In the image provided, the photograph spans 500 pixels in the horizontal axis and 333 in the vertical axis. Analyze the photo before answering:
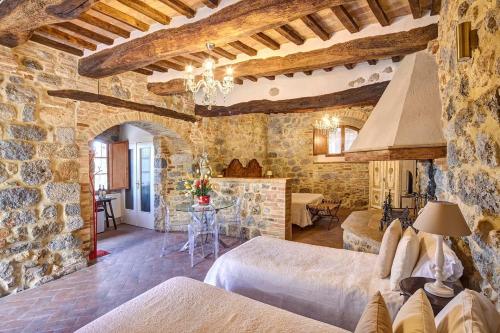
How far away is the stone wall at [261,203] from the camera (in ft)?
14.8

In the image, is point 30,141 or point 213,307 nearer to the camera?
point 213,307

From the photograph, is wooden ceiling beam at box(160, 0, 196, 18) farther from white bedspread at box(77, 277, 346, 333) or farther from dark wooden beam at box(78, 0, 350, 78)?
white bedspread at box(77, 277, 346, 333)

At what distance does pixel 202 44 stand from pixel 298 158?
17.8ft

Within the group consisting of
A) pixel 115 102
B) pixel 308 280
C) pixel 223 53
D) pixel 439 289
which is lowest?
pixel 308 280

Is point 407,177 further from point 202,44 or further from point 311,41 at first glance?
point 202,44

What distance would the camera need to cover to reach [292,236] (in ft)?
16.2

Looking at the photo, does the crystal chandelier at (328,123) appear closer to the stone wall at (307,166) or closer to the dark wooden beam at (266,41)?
the stone wall at (307,166)

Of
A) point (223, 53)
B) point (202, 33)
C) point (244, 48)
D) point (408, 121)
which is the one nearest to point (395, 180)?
point (408, 121)

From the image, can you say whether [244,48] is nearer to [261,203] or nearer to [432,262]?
[261,203]

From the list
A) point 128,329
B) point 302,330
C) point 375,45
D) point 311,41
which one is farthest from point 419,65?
point 128,329

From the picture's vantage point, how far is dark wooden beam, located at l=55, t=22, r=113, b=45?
2939mm

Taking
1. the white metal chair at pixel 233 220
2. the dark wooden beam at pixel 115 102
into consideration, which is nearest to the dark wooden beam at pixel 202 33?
the dark wooden beam at pixel 115 102

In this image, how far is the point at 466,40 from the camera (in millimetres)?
1505

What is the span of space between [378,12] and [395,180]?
3957 millimetres
